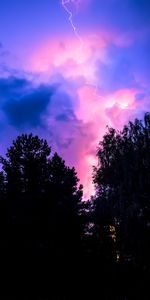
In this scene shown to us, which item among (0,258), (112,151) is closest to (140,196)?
(112,151)

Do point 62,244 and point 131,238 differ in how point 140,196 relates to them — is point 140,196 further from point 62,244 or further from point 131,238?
point 62,244

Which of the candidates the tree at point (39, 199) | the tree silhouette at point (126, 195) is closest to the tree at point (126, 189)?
the tree silhouette at point (126, 195)

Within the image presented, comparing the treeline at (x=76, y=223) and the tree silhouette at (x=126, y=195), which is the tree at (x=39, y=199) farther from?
the tree silhouette at (x=126, y=195)

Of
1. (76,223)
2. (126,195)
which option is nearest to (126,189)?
(126,195)

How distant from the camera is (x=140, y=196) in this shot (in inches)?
1367

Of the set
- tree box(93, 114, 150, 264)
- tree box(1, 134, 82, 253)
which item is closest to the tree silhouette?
tree box(93, 114, 150, 264)

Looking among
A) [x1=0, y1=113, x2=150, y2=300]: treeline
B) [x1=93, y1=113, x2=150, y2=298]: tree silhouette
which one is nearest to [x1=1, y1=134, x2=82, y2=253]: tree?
[x1=0, y1=113, x2=150, y2=300]: treeline

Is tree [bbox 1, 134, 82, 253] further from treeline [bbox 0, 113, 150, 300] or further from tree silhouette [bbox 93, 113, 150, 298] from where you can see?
tree silhouette [bbox 93, 113, 150, 298]

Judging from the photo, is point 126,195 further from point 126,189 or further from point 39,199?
point 39,199

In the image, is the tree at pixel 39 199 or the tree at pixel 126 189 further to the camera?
the tree at pixel 126 189

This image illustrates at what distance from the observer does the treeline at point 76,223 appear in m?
26.7

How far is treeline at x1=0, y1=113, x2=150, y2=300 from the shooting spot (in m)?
26.7

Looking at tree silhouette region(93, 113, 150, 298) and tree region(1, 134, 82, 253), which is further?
tree silhouette region(93, 113, 150, 298)

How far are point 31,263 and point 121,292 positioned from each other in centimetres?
672
